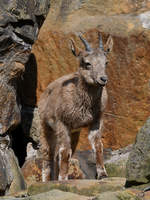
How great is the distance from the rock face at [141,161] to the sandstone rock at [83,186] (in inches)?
22.8

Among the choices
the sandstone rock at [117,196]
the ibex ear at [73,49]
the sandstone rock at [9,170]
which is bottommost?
the sandstone rock at [9,170]

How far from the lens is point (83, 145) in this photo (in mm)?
14766

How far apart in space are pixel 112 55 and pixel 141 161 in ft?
23.3

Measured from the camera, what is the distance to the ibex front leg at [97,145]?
11711 mm

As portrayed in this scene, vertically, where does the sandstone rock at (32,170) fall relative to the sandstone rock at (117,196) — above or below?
below

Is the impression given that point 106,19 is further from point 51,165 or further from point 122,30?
point 51,165

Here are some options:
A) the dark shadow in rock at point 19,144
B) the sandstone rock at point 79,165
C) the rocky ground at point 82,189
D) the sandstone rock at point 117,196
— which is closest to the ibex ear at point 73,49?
the sandstone rock at point 79,165

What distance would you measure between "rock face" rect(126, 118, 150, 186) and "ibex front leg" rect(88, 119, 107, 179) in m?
3.96

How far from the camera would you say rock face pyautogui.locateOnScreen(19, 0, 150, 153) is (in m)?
14.1

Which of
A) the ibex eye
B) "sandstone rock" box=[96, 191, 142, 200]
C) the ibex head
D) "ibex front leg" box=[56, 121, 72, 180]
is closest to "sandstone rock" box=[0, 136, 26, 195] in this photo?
"ibex front leg" box=[56, 121, 72, 180]

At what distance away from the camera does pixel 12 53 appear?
13.1 m

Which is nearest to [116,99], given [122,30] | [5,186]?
[122,30]

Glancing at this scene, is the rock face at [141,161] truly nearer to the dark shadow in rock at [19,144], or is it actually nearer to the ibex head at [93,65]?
the ibex head at [93,65]

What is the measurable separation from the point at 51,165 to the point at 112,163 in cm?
167
